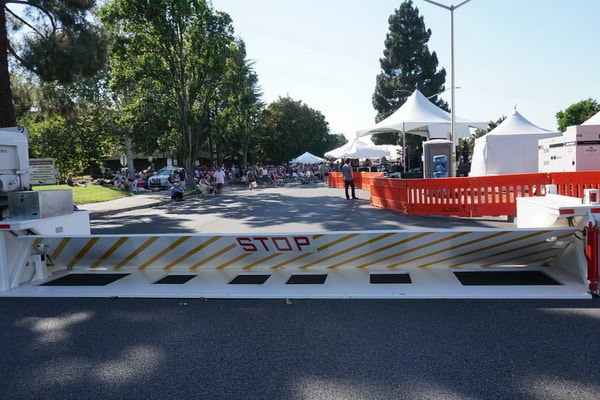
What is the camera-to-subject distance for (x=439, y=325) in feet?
14.9

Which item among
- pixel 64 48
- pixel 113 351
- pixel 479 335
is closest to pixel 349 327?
pixel 479 335

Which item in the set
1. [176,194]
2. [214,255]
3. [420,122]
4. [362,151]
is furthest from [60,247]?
[362,151]

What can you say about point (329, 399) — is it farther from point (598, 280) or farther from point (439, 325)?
point (598, 280)

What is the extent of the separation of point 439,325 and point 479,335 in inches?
16.4

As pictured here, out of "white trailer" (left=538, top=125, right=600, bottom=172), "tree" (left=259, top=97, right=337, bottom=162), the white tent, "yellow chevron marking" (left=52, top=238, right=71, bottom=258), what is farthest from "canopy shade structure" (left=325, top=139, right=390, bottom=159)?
"tree" (left=259, top=97, right=337, bottom=162)

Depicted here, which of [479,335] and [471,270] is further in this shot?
[471,270]

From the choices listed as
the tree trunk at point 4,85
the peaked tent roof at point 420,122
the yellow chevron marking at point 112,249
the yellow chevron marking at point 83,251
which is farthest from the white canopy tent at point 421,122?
the yellow chevron marking at point 83,251

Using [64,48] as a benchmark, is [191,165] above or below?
below

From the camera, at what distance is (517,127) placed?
2641cm

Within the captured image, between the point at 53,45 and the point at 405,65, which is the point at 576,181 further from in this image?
the point at 405,65

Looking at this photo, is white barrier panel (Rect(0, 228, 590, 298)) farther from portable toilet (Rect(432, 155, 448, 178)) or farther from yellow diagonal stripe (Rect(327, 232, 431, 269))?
portable toilet (Rect(432, 155, 448, 178))

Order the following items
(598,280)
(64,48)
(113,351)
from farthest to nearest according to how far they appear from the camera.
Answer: (64,48) → (598,280) → (113,351)

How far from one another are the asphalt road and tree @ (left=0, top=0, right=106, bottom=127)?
41.9 ft

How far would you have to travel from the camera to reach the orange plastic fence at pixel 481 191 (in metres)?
11.0
